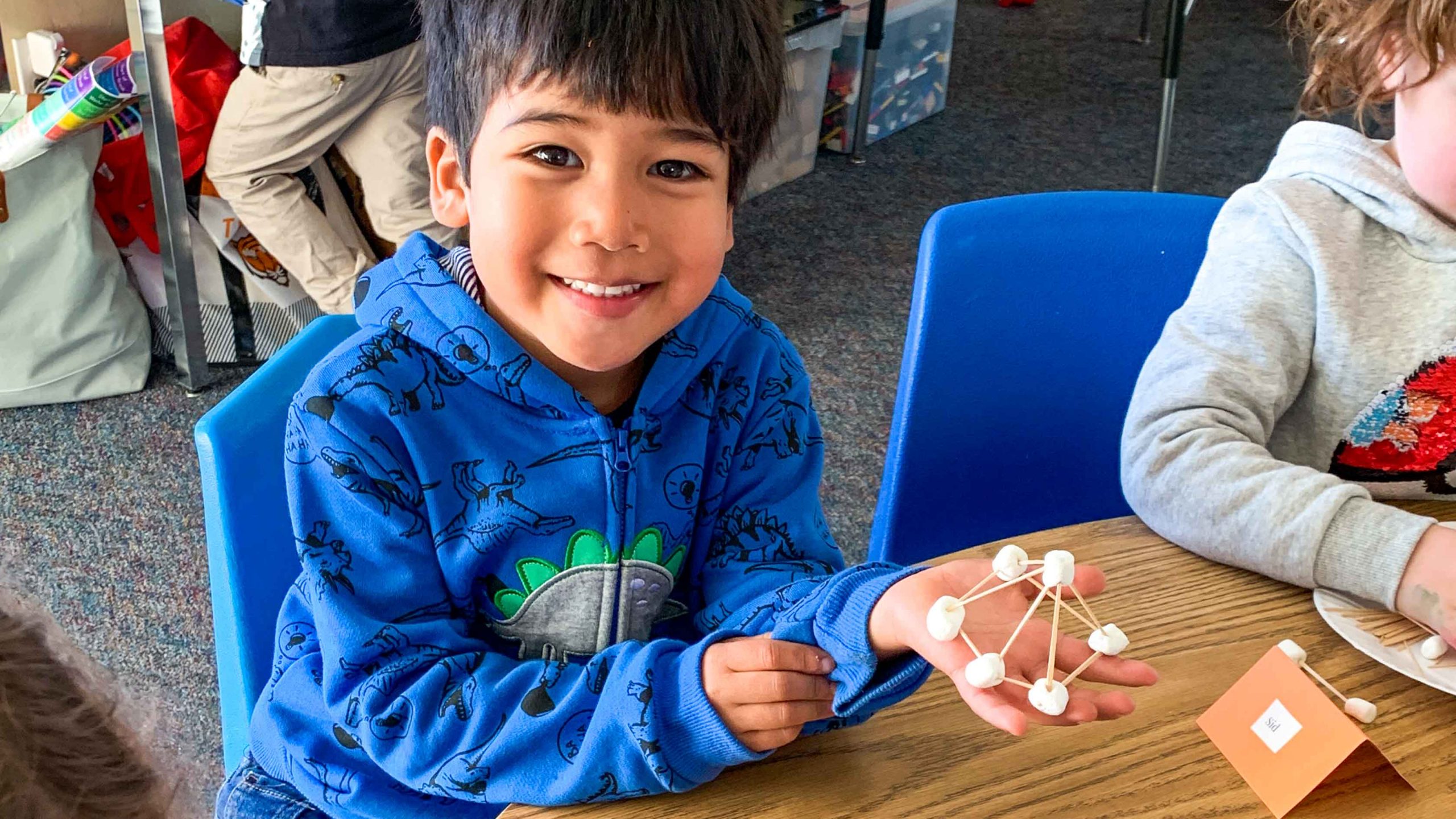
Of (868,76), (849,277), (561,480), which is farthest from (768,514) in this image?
(868,76)

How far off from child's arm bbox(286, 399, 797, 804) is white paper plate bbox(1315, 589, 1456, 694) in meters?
0.36

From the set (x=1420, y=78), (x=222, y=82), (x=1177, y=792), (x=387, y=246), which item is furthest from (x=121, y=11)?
(x=1177, y=792)

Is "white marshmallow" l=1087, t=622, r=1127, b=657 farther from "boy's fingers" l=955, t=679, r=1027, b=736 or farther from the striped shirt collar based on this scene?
the striped shirt collar

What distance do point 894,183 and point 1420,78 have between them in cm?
244

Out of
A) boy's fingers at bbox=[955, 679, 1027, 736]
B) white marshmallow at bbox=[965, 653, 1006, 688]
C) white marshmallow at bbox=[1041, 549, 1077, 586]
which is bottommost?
boy's fingers at bbox=[955, 679, 1027, 736]

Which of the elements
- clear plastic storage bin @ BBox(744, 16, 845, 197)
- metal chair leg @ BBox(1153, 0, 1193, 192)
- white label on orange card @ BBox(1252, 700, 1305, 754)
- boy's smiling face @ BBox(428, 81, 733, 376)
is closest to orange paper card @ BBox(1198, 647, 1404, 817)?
white label on orange card @ BBox(1252, 700, 1305, 754)

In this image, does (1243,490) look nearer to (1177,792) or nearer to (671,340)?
(1177,792)

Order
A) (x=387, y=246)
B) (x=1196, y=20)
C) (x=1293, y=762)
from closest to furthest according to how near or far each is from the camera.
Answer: (x=1293, y=762) < (x=387, y=246) < (x=1196, y=20)

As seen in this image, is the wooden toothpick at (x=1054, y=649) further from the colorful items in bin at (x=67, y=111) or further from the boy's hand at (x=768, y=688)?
the colorful items in bin at (x=67, y=111)

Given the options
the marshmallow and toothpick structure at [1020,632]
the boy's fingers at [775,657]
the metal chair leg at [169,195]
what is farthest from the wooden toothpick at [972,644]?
the metal chair leg at [169,195]

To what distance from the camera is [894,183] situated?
3383 mm

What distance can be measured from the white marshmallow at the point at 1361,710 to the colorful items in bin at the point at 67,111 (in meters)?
2.02

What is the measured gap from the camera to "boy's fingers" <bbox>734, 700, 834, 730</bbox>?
66 centimetres

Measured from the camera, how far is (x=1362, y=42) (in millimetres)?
1016
